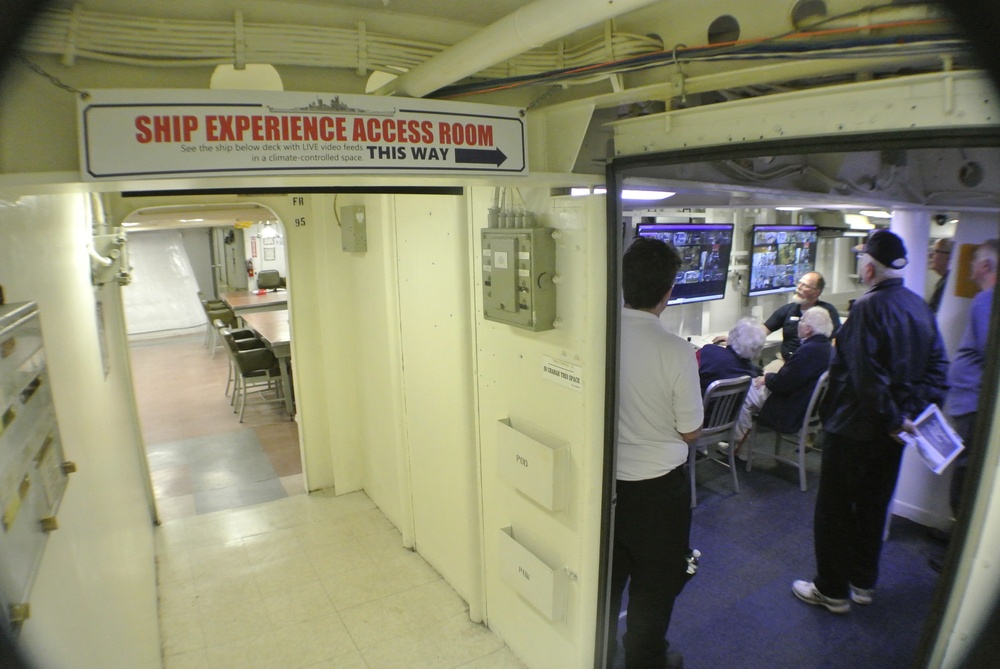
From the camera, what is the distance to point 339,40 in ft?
4.69

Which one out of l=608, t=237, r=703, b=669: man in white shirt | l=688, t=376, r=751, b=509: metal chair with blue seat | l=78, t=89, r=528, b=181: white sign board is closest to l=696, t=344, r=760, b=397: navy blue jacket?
l=688, t=376, r=751, b=509: metal chair with blue seat

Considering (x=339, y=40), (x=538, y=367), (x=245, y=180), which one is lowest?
(x=538, y=367)

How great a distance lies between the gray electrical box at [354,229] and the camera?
3598 millimetres

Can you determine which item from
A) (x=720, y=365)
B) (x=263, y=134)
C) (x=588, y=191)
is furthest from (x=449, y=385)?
(x=720, y=365)

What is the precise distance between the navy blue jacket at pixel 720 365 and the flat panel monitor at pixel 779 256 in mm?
2022

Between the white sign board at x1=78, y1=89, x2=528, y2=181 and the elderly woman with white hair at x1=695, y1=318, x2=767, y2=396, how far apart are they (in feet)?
9.96

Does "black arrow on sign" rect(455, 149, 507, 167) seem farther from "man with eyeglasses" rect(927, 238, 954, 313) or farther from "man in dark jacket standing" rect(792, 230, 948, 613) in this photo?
"man with eyeglasses" rect(927, 238, 954, 313)

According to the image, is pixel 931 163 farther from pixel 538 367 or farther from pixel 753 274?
pixel 538 367

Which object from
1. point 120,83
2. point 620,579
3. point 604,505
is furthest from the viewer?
point 620,579

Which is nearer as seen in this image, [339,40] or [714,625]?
[339,40]

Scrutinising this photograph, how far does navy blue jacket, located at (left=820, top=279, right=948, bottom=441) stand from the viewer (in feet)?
8.35

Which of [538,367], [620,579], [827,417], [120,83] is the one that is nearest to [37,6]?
[120,83]

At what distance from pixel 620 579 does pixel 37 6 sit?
2340 millimetres

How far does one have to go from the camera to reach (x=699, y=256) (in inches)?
207
